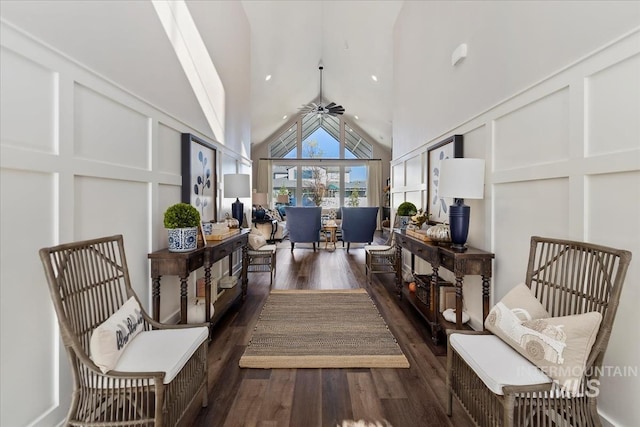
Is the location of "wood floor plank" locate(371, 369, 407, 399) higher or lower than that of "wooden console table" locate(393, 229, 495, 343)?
lower

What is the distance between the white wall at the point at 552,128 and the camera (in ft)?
4.05

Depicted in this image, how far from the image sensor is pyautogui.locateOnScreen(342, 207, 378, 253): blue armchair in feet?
20.6

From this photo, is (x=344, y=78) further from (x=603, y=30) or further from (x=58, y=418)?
(x=58, y=418)

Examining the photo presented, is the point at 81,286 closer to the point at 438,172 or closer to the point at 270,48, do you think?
the point at 438,172

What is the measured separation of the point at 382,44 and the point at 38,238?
5.77 metres

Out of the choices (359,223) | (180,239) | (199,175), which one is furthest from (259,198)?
(180,239)

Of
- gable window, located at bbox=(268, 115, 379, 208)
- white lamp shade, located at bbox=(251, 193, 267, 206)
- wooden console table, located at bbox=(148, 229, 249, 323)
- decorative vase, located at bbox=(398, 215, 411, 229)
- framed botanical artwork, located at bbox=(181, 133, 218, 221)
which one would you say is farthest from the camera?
gable window, located at bbox=(268, 115, 379, 208)

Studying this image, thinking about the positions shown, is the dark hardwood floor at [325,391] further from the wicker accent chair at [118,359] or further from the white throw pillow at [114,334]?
the white throw pillow at [114,334]

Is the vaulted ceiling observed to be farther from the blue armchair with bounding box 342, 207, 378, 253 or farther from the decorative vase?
the decorative vase

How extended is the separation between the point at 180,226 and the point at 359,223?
15.0 ft

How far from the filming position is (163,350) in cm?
136

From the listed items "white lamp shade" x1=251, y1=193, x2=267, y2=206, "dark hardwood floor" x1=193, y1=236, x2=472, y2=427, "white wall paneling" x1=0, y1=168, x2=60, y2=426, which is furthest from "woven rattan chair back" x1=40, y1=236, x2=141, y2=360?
"white lamp shade" x1=251, y1=193, x2=267, y2=206

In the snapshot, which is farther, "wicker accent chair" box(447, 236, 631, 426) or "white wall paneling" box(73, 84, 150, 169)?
"white wall paneling" box(73, 84, 150, 169)

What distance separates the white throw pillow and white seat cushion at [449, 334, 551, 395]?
5.01ft
